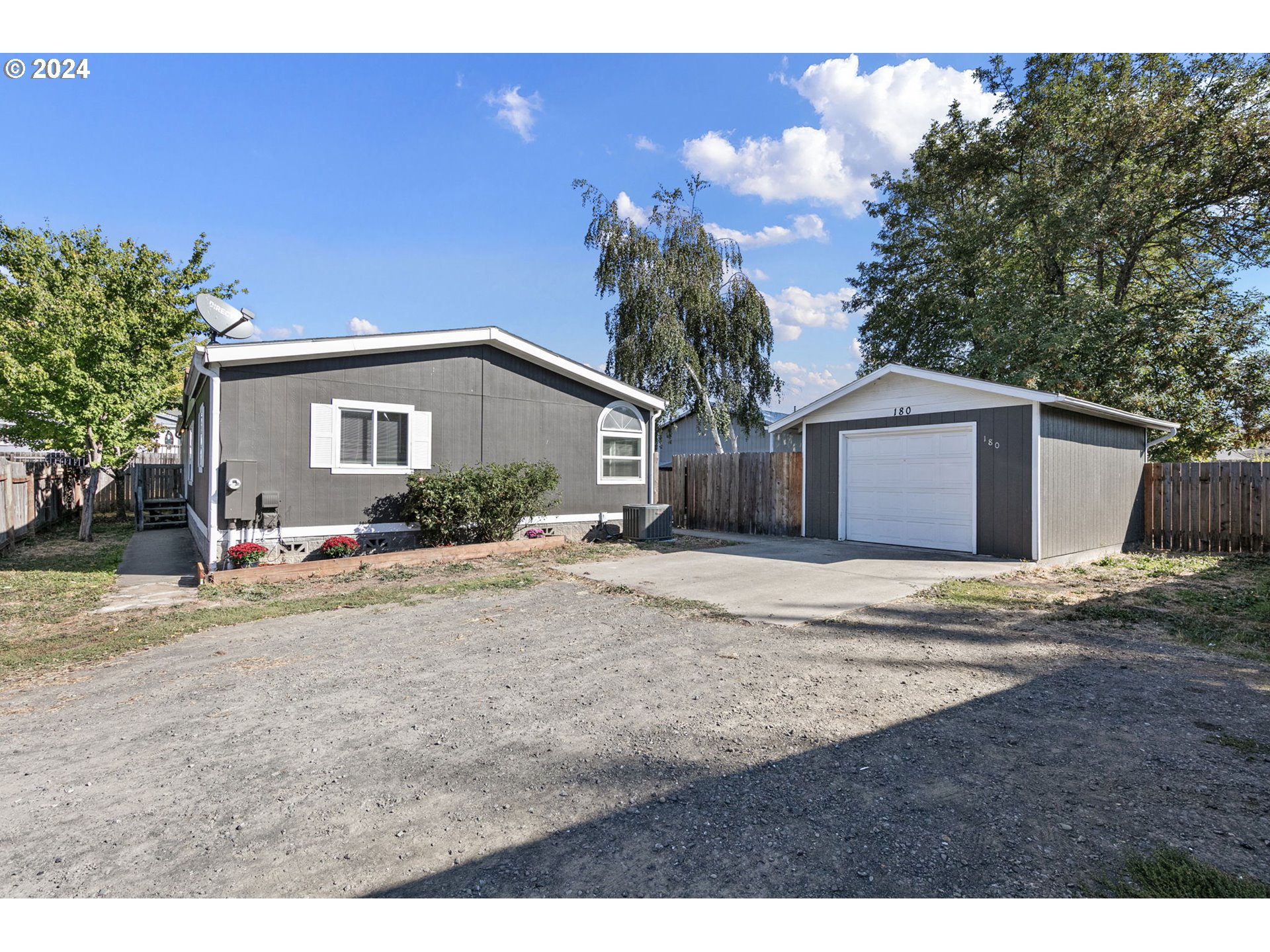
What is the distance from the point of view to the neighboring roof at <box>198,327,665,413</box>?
26.0 feet

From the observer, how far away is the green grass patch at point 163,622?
4570 millimetres

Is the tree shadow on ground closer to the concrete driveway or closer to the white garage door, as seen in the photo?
the concrete driveway

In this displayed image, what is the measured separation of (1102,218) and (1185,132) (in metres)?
2.46

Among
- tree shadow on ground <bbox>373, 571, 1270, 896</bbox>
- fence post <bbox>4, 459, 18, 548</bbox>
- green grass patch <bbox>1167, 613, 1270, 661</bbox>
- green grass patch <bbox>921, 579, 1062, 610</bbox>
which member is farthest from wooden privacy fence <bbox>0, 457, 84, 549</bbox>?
green grass patch <bbox>1167, 613, 1270, 661</bbox>

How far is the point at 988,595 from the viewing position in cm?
667

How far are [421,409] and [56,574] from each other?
5.08m

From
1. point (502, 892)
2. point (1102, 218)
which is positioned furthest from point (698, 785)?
point (1102, 218)

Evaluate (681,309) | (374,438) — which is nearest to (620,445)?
(374,438)

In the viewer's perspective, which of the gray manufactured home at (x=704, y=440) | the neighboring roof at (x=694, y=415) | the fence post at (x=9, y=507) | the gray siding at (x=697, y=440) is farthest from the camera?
the gray siding at (x=697, y=440)

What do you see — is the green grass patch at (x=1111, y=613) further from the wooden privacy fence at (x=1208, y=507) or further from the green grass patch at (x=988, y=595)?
the wooden privacy fence at (x=1208, y=507)

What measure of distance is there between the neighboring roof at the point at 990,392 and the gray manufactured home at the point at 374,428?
3.09 metres

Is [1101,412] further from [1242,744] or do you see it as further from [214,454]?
[214,454]

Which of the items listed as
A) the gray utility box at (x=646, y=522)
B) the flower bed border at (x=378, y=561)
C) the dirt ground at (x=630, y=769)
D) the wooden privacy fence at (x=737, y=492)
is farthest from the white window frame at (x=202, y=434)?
the wooden privacy fence at (x=737, y=492)

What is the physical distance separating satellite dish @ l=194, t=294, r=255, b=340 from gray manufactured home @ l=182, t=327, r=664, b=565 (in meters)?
0.52
